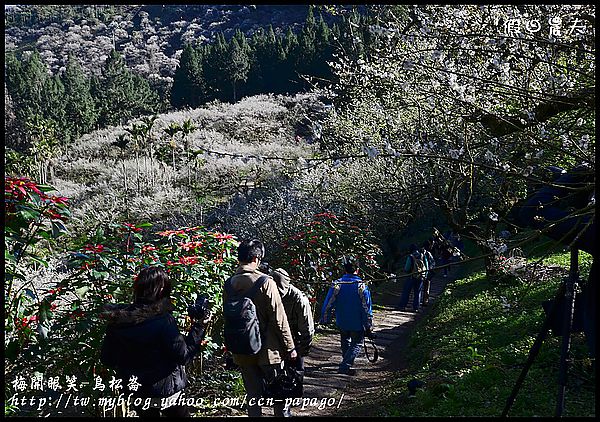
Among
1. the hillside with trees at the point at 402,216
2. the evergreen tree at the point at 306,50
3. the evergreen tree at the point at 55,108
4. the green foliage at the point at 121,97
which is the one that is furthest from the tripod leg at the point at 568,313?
the green foliage at the point at 121,97

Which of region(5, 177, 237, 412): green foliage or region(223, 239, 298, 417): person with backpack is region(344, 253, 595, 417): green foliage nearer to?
region(223, 239, 298, 417): person with backpack

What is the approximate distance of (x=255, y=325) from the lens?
4086 mm

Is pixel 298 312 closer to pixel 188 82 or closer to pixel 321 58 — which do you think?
pixel 321 58

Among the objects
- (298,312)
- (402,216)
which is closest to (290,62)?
(402,216)

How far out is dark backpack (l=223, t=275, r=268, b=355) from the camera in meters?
4.05

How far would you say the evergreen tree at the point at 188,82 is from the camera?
52.4 meters

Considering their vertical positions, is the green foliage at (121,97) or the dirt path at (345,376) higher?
the green foliage at (121,97)

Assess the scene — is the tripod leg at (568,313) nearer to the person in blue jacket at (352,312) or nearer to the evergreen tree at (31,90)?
the person in blue jacket at (352,312)

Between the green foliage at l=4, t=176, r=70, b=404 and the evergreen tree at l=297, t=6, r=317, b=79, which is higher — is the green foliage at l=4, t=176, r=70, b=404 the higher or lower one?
the lower one

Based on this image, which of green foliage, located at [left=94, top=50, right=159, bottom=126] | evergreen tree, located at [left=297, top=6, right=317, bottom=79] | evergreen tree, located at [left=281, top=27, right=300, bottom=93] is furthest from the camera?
evergreen tree, located at [left=281, top=27, right=300, bottom=93]

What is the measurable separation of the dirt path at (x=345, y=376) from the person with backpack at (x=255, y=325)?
107 cm

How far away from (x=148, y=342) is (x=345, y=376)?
3936 mm

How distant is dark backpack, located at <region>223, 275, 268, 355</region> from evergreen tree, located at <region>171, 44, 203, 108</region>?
50.5 m

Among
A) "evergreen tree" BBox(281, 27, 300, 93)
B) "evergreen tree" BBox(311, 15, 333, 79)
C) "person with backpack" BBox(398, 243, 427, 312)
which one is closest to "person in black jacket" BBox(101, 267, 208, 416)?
"person with backpack" BBox(398, 243, 427, 312)
